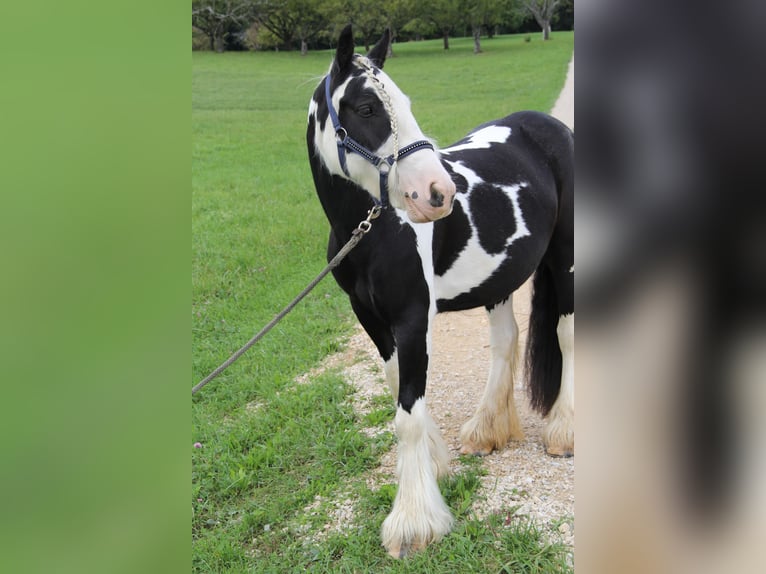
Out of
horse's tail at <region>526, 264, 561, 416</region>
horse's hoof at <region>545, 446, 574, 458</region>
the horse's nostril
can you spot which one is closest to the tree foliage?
horse's tail at <region>526, 264, 561, 416</region>

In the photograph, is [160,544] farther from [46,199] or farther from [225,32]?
[225,32]

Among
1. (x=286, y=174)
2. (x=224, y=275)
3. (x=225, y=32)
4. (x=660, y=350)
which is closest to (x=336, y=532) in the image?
(x=660, y=350)

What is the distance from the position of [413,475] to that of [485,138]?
6.00 ft

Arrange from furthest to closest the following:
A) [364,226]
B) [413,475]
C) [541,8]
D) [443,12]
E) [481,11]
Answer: [443,12] < [541,8] < [481,11] < [413,475] < [364,226]

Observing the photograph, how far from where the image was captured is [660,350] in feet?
1.59

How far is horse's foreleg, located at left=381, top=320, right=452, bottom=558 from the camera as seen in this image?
113 inches

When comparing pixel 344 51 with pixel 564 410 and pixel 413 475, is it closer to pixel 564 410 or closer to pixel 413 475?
pixel 413 475

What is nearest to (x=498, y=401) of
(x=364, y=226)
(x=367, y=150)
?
(x=364, y=226)

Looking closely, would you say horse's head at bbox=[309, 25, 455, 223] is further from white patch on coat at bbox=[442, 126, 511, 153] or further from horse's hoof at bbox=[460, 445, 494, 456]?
horse's hoof at bbox=[460, 445, 494, 456]

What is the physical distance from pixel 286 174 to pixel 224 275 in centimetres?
505

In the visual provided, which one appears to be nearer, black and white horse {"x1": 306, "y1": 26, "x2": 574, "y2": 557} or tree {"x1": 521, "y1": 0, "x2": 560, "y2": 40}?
black and white horse {"x1": 306, "y1": 26, "x2": 574, "y2": 557}

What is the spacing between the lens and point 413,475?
2.96 meters

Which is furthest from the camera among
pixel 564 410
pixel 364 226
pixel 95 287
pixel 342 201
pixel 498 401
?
pixel 498 401

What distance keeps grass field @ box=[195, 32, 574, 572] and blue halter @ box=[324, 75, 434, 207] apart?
0.34 m
